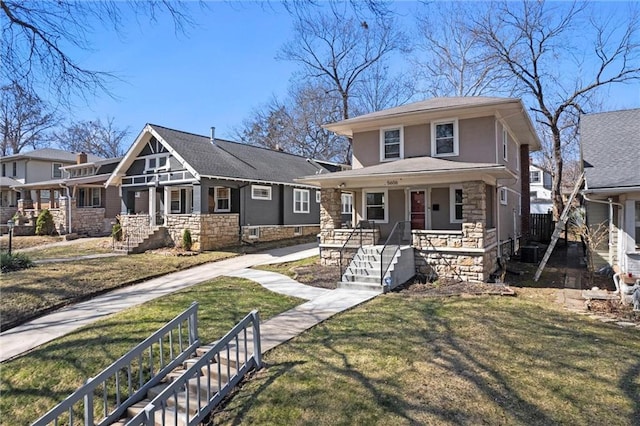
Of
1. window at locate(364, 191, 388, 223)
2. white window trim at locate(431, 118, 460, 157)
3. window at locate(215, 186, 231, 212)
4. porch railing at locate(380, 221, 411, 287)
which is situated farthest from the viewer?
window at locate(215, 186, 231, 212)

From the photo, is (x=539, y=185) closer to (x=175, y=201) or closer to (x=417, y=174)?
(x=417, y=174)

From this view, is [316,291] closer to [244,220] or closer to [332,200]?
[332,200]

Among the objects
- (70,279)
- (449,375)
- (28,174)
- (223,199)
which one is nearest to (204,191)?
(223,199)

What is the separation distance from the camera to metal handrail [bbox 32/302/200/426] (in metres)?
3.97

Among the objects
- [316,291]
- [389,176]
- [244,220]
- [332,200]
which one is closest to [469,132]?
[389,176]

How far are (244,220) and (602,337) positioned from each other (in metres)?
15.1

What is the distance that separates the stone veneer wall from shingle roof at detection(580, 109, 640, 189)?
45.3 feet

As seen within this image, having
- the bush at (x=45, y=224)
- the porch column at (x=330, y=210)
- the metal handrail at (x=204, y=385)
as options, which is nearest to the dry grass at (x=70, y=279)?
the porch column at (x=330, y=210)

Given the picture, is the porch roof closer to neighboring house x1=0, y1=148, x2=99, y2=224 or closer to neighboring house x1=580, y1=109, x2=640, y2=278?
neighboring house x1=580, y1=109, x2=640, y2=278

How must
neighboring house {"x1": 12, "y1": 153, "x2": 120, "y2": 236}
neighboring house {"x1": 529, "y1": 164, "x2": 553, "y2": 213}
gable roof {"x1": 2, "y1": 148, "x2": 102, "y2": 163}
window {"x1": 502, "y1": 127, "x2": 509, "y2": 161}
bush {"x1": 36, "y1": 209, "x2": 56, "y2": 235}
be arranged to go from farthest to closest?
neighboring house {"x1": 529, "y1": 164, "x2": 553, "y2": 213}, gable roof {"x1": 2, "y1": 148, "x2": 102, "y2": 163}, neighboring house {"x1": 12, "y1": 153, "x2": 120, "y2": 236}, bush {"x1": 36, "y1": 209, "x2": 56, "y2": 235}, window {"x1": 502, "y1": 127, "x2": 509, "y2": 161}

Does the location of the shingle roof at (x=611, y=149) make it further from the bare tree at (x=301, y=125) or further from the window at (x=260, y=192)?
the bare tree at (x=301, y=125)

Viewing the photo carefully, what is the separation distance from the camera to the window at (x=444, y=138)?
12766 millimetres

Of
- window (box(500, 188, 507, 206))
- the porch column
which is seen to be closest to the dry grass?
the porch column

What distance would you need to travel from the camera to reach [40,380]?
18.8ft
